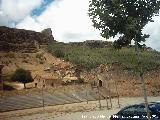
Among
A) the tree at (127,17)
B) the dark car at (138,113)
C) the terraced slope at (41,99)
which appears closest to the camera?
the tree at (127,17)

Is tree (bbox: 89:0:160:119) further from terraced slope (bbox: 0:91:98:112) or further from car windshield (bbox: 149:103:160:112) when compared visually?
terraced slope (bbox: 0:91:98:112)

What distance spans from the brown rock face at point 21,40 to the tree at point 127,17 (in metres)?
77.5

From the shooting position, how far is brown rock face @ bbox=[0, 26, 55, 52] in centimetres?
9138

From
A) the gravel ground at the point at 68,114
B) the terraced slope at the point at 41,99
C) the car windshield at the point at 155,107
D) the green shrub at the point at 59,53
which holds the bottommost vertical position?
the gravel ground at the point at 68,114

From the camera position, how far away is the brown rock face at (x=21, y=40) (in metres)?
91.4

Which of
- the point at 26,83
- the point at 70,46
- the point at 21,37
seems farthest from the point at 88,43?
the point at 26,83

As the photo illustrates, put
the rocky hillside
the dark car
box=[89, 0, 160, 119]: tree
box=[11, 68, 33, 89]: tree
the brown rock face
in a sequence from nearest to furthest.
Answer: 1. box=[89, 0, 160, 119]: tree
2. the dark car
3. the rocky hillside
4. box=[11, 68, 33, 89]: tree
5. the brown rock face

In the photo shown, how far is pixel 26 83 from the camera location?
63.5m

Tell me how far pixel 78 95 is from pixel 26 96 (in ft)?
26.0

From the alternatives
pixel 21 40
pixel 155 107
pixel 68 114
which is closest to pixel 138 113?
pixel 155 107

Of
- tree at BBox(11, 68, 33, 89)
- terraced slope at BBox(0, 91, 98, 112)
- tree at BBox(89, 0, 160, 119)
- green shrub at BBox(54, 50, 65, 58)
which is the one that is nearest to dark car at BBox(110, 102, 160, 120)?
tree at BBox(89, 0, 160, 119)

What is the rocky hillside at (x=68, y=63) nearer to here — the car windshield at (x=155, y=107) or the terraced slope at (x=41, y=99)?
the terraced slope at (x=41, y=99)

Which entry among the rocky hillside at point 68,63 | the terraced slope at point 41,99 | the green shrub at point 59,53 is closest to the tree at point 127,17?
the rocky hillside at point 68,63

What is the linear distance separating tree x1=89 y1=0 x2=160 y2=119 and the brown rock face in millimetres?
77528
